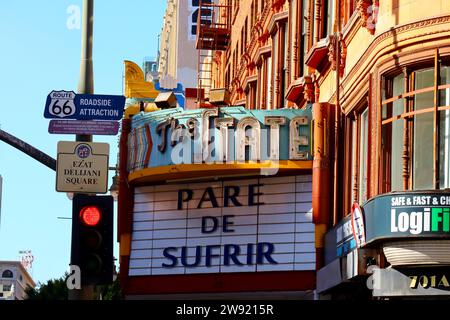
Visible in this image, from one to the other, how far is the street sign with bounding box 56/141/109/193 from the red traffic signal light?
175 centimetres

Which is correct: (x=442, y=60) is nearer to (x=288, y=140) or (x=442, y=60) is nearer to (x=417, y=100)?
(x=417, y=100)

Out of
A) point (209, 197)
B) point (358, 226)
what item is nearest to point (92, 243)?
point (358, 226)

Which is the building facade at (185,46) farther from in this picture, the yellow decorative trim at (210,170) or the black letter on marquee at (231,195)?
the yellow decorative trim at (210,170)

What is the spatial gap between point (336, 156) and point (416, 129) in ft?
22.6

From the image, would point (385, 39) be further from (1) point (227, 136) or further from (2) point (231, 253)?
(2) point (231, 253)

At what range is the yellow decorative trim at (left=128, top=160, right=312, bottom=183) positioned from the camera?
32438mm

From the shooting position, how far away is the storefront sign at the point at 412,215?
73.5ft

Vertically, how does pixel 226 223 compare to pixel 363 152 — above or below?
below

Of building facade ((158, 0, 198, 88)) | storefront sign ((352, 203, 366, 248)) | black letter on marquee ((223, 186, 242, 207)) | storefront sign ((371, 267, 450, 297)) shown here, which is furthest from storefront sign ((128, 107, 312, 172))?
building facade ((158, 0, 198, 88))

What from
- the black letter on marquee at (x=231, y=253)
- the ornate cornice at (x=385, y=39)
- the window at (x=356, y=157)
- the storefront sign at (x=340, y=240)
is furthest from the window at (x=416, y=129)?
the black letter on marquee at (x=231, y=253)

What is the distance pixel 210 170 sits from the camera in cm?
3312

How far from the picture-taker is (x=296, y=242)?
3344cm

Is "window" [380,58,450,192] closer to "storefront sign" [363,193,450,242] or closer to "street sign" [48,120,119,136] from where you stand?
"storefront sign" [363,193,450,242]
